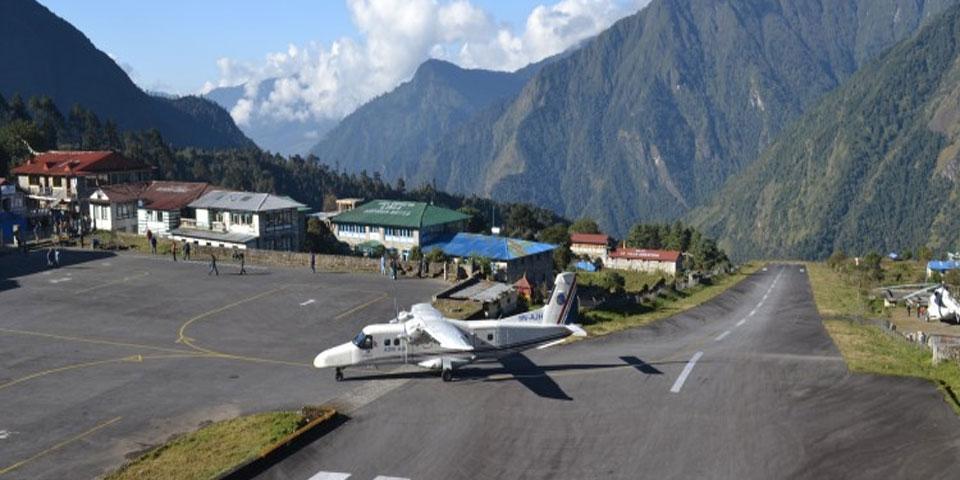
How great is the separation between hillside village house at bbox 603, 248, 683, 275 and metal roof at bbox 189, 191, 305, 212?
76.7m

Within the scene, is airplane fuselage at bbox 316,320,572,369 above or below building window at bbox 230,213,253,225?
below

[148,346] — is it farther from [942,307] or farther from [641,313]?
[942,307]

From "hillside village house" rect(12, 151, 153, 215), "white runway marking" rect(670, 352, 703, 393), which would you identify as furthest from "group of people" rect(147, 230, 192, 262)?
"white runway marking" rect(670, 352, 703, 393)

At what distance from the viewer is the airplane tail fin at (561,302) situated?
37719mm

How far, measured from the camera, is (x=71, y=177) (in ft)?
298

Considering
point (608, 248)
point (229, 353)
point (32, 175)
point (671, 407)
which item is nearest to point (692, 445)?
point (671, 407)

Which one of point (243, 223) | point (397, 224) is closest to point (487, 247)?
point (397, 224)

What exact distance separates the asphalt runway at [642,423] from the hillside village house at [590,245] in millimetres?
111339

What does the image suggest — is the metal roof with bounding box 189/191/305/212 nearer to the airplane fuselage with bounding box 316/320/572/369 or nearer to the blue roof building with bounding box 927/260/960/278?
the airplane fuselage with bounding box 316/320/572/369

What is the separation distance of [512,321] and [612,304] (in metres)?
23.2

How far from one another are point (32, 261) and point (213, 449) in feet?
164

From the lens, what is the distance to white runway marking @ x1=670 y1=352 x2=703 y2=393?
34406 mm

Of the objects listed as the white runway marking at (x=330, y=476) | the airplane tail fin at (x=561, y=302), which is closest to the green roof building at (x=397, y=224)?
the airplane tail fin at (x=561, y=302)

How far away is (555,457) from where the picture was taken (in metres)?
26.6
